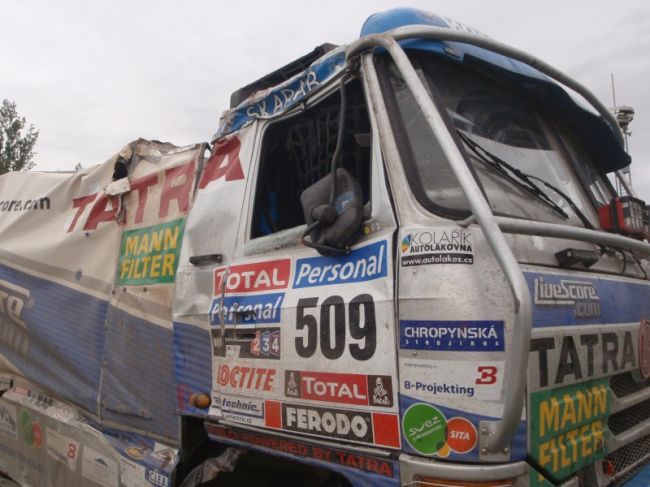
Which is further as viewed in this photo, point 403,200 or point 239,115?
point 239,115

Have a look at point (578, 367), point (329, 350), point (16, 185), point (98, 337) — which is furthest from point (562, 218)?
point (16, 185)

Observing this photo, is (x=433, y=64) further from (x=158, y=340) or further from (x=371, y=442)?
(x=158, y=340)

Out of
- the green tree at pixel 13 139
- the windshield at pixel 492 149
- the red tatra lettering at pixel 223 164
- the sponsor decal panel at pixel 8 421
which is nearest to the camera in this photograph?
the windshield at pixel 492 149

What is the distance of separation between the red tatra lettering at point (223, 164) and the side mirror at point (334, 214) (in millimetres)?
772

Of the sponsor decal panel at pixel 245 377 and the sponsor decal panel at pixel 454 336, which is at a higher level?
the sponsor decal panel at pixel 454 336

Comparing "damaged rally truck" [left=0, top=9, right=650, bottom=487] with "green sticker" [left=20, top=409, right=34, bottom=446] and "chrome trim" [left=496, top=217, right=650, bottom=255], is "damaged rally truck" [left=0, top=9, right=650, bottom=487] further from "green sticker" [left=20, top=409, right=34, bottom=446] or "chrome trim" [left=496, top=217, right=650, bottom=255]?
"green sticker" [left=20, top=409, right=34, bottom=446]

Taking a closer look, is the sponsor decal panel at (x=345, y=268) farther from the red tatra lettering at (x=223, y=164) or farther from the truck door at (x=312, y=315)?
the red tatra lettering at (x=223, y=164)

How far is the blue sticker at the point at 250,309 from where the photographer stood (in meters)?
2.36

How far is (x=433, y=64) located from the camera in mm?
2438

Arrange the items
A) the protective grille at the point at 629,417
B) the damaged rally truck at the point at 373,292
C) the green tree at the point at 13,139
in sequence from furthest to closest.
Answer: the green tree at the point at 13,139, the protective grille at the point at 629,417, the damaged rally truck at the point at 373,292

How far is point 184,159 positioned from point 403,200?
1700mm

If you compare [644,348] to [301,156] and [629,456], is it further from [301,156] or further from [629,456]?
[301,156]

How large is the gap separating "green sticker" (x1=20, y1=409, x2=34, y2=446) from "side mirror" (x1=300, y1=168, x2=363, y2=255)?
2.87 m

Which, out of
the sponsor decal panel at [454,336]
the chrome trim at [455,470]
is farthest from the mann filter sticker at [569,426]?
the sponsor decal panel at [454,336]
